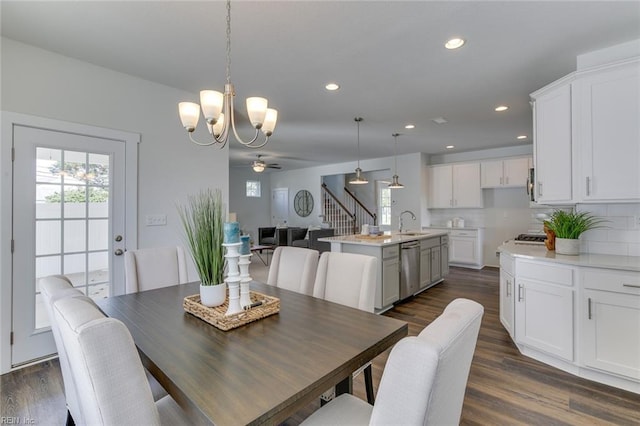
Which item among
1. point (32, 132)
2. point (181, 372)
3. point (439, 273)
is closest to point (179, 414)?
point (181, 372)

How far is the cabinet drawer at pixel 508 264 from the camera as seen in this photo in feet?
9.20

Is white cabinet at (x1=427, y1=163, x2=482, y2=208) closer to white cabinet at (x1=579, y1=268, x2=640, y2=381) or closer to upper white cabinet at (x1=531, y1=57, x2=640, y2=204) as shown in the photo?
upper white cabinet at (x1=531, y1=57, x2=640, y2=204)

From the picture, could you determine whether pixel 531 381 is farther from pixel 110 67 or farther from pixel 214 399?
pixel 110 67

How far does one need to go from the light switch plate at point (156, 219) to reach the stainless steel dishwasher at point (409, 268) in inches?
116

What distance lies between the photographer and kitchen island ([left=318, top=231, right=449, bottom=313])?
366 centimetres

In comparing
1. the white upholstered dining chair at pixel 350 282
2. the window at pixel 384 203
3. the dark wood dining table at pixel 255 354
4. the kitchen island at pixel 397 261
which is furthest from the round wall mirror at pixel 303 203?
the dark wood dining table at pixel 255 354

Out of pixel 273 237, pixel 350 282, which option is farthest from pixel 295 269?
pixel 273 237

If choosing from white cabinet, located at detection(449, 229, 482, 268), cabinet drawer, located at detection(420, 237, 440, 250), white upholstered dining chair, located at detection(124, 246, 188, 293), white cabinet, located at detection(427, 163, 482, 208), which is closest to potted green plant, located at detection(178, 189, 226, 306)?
white upholstered dining chair, located at detection(124, 246, 188, 293)

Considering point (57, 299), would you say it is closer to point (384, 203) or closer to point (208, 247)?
point (208, 247)

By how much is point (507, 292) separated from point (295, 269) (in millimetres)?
2262

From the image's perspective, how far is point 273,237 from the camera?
8719 mm

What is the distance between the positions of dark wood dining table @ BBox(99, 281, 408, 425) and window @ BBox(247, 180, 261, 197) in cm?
851

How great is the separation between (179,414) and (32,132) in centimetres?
270

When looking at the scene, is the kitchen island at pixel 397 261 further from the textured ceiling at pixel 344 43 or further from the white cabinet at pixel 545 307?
the textured ceiling at pixel 344 43
